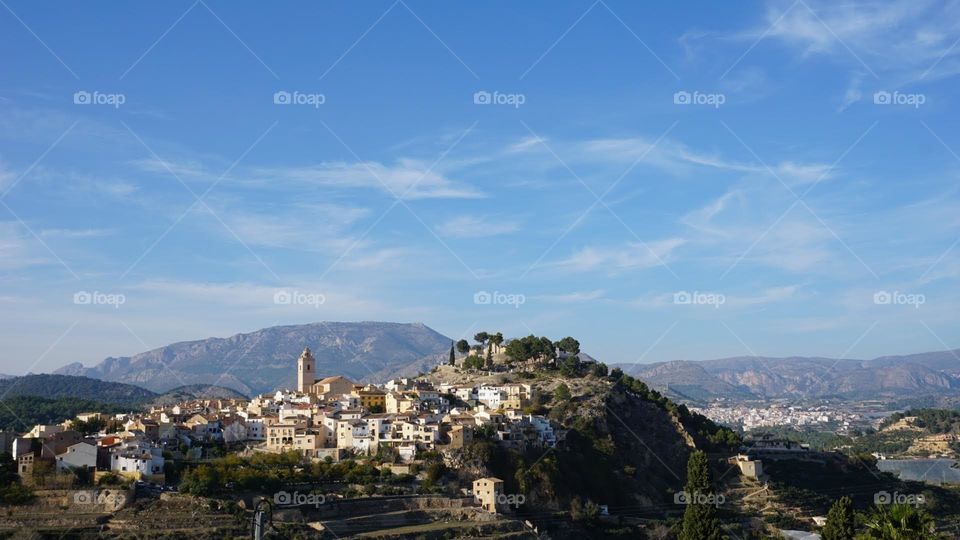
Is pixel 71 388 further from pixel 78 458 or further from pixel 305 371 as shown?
pixel 78 458

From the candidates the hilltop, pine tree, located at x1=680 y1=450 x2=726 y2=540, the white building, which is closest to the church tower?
the hilltop

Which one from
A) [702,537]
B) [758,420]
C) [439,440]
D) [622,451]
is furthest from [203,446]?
[758,420]

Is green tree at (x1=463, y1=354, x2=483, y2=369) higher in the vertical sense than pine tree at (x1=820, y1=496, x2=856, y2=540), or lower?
higher

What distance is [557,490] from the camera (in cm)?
3675

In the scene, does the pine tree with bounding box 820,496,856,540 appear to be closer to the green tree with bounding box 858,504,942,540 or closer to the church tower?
the green tree with bounding box 858,504,942,540

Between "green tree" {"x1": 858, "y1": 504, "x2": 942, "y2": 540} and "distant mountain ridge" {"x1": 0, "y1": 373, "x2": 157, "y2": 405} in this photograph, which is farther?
"distant mountain ridge" {"x1": 0, "y1": 373, "x2": 157, "y2": 405}

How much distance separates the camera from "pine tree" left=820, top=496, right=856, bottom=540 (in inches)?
895

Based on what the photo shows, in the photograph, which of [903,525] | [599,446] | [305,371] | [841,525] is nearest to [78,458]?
[305,371]

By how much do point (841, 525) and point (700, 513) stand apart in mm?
3868

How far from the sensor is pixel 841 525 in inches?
903

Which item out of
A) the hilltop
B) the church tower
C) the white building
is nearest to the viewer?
the white building

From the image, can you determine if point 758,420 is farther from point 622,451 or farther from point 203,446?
point 203,446

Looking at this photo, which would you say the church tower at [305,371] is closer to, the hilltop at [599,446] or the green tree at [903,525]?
the hilltop at [599,446]

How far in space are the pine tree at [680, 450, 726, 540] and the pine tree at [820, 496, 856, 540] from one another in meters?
2.90
